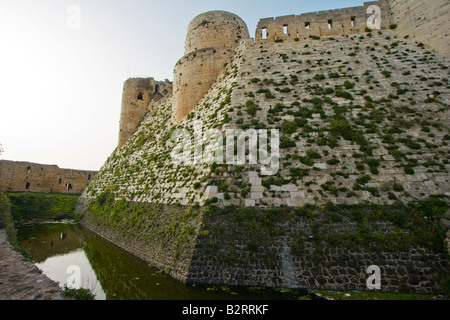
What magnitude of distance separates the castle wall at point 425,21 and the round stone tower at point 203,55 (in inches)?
418

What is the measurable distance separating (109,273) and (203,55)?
14.8m

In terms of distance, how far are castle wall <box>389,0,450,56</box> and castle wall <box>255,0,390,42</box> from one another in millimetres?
753

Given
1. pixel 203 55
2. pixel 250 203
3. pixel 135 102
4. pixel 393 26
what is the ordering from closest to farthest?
pixel 250 203
pixel 393 26
pixel 203 55
pixel 135 102

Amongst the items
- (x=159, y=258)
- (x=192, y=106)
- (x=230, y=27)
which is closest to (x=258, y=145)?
(x=159, y=258)

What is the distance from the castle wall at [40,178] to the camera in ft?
91.0

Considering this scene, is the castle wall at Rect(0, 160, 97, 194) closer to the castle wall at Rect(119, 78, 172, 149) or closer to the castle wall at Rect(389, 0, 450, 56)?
the castle wall at Rect(119, 78, 172, 149)

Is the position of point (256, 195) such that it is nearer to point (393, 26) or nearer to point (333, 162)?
point (333, 162)

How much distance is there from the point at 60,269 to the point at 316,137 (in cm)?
1257

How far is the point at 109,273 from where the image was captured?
8.86m

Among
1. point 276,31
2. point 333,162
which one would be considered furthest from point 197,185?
point 276,31

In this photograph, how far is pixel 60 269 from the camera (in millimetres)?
9508

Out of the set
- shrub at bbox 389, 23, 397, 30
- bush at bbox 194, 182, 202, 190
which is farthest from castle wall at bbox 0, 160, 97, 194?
shrub at bbox 389, 23, 397, 30

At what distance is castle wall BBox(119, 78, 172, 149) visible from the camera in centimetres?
2591

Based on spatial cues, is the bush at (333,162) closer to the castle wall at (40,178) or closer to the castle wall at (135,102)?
the castle wall at (135,102)
